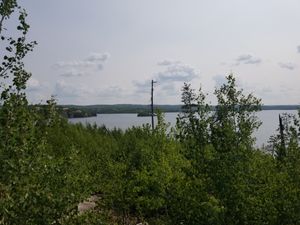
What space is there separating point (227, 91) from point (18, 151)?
5.83 m

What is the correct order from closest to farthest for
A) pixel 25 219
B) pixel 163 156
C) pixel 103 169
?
pixel 25 219 < pixel 163 156 < pixel 103 169

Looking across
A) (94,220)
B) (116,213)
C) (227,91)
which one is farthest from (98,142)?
(94,220)

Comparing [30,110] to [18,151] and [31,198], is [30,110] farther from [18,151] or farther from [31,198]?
[31,198]

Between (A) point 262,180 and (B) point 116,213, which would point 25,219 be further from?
(B) point 116,213

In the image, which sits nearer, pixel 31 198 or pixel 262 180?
pixel 31 198

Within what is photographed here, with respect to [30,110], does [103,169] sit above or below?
below

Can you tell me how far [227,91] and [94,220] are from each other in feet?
17.1

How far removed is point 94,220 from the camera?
5141 mm

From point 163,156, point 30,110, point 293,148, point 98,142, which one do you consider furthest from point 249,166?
point 98,142

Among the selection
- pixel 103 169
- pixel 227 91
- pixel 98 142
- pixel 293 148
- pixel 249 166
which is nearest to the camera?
pixel 249 166

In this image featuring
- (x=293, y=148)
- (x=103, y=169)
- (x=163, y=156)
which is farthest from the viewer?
(x=103, y=169)

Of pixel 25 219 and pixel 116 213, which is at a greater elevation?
pixel 25 219

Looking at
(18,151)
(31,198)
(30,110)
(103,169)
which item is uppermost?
(30,110)

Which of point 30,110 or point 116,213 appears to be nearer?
point 30,110
